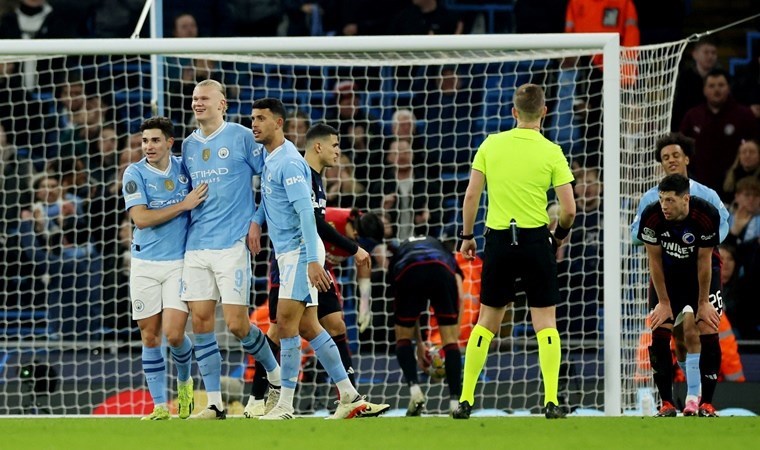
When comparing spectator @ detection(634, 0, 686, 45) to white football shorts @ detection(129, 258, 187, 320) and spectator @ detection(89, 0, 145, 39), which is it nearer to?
spectator @ detection(89, 0, 145, 39)

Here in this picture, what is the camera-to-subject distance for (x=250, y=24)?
48.4 feet

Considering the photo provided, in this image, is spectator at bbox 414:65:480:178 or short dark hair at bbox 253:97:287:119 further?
spectator at bbox 414:65:480:178

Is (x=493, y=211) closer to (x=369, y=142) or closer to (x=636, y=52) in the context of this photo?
(x=636, y=52)

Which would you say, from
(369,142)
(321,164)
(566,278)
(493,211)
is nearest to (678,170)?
(493,211)

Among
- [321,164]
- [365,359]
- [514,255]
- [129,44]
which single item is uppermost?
[129,44]

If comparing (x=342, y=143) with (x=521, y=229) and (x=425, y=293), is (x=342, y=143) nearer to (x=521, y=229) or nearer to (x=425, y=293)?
(x=425, y=293)

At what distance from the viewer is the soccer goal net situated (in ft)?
33.8

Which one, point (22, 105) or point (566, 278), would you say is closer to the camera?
point (566, 278)

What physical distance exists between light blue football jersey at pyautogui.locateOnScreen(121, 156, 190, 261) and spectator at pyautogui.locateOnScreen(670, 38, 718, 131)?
7.08 m

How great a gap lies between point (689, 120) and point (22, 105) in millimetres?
6555

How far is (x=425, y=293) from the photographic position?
10312 millimetres

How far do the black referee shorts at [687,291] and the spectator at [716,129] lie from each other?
484 centimetres

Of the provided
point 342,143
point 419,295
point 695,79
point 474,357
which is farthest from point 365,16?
point 474,357

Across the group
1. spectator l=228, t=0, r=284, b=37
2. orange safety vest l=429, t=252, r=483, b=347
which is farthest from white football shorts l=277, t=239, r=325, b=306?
spectator l=228, t=0, r=284, b=37
